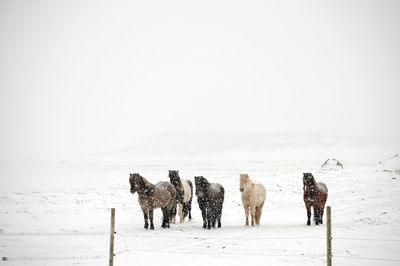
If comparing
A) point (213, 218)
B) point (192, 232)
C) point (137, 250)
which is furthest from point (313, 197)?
point (137, 250)

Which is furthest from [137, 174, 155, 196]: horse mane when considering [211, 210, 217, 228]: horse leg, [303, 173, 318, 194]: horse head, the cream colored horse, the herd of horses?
[303, 173, 318, 194]: horse head

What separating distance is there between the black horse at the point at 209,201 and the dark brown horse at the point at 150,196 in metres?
1.17

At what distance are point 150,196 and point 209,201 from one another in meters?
2.10

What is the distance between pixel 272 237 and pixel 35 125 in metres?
126

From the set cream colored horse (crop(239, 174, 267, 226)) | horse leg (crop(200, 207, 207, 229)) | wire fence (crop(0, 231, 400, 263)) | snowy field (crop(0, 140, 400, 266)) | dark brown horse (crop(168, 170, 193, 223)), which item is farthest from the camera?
dark brown horse (crop(168, 170, 193, 223))

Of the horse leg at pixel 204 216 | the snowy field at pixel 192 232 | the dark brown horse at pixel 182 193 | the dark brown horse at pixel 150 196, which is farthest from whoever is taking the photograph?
the dark brown horse at pixel 182 193

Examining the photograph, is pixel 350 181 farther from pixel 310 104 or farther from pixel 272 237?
pixel 310 104

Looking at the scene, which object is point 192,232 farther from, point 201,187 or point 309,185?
point 309,185

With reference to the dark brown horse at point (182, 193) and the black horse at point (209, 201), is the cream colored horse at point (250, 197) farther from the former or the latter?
the dark brown horse at point (182, 193)

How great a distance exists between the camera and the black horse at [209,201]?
12117mm

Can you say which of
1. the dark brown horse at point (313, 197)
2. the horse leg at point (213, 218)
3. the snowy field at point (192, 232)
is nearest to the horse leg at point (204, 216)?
→ the horse leg at point (213, 218)

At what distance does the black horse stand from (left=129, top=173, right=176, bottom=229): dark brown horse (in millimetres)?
1171

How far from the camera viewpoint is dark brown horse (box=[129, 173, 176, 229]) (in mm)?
11914

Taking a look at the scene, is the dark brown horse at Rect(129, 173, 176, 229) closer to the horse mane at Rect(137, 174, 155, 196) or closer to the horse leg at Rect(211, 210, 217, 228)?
the horse mane at Rect(137, 174, 155, 196)
